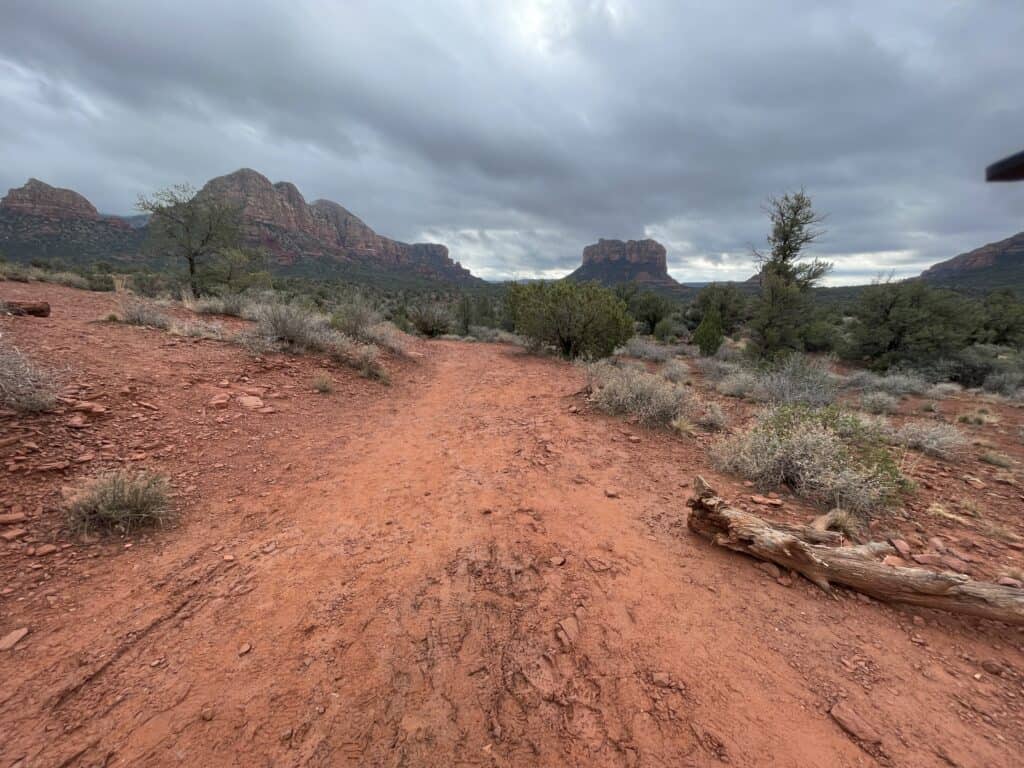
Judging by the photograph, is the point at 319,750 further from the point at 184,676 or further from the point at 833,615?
the point at 833,615

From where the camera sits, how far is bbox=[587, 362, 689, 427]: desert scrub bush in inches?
235

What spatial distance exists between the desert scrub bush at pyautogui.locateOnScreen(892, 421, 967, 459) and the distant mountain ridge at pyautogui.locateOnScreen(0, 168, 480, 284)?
21.9 metres

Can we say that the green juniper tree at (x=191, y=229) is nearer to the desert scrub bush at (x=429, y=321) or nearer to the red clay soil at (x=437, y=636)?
the desert scrub bush at (x=429, y=321)

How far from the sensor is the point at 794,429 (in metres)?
4.46

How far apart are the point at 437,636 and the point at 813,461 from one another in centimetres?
400

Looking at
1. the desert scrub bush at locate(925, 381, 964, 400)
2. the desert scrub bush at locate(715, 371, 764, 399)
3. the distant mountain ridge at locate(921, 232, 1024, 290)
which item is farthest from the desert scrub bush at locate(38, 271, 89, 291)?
the distant mountain ridge at locate(921, 232, 1024, 290)

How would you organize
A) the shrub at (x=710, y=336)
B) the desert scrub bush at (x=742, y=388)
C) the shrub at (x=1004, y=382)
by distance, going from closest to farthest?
1. the desert scrub bush at (x=742, y=388)
2. the shrub at (x=1004, y=382)
3. the shrub at (x=710, y=336)

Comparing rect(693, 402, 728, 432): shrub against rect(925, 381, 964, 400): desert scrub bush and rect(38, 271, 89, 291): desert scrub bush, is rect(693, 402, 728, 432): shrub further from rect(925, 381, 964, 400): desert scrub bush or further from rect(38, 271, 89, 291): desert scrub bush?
rect(38, 271, 89, 291): desert scrub bush

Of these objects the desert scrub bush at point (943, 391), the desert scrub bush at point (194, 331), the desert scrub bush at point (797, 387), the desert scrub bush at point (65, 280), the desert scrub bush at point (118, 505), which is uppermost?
the desert scrub bush at point (65, 280)

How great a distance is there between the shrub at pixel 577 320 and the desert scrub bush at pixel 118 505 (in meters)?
11.5

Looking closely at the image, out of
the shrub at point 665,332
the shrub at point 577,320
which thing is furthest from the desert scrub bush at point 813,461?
the shrub at point 665,332

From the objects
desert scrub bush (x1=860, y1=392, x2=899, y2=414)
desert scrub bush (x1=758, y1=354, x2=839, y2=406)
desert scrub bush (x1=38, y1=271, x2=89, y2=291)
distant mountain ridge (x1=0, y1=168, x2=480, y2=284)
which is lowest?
desert scrub bush (x1=860, y1=392, x2=899, y2=414)

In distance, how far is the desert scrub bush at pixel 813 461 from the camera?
370 centimetres

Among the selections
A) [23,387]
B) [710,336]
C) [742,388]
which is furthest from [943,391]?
[23,387]
